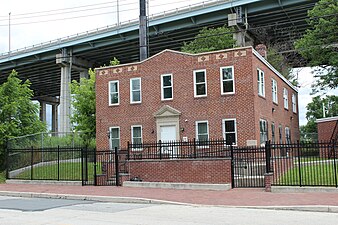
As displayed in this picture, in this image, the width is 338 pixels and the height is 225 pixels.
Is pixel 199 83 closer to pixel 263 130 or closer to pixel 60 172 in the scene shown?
pixel 263 130

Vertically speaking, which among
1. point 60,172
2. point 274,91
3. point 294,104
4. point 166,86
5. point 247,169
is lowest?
point 60,172

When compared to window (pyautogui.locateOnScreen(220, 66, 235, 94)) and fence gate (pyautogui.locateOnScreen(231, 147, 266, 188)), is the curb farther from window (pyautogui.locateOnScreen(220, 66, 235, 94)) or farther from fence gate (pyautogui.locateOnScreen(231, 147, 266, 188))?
window (pyautogui.locateOnScreen(220, 66, 235, 94))

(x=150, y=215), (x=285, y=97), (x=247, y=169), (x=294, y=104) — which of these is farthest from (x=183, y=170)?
(x=294, y=104)

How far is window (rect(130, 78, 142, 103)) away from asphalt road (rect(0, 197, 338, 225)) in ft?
44.9

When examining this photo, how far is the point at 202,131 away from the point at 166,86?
3.83 metres

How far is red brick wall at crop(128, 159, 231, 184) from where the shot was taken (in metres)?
19.2

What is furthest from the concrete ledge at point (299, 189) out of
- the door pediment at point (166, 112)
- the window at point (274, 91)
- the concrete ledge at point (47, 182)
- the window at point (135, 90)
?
the window at point (274, 91)

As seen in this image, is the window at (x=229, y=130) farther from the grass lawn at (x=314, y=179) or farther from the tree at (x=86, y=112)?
the tree at (x=86, y=112)

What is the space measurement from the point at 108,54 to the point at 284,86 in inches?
1357

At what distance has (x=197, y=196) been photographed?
16.4 m

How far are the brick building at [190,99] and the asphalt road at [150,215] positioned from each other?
36.4ft

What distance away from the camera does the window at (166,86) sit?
88.5 ft

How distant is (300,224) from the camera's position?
→ 33.6 feet

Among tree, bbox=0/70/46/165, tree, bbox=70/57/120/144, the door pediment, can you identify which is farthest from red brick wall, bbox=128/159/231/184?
tree, bbox=70/57/120/144
